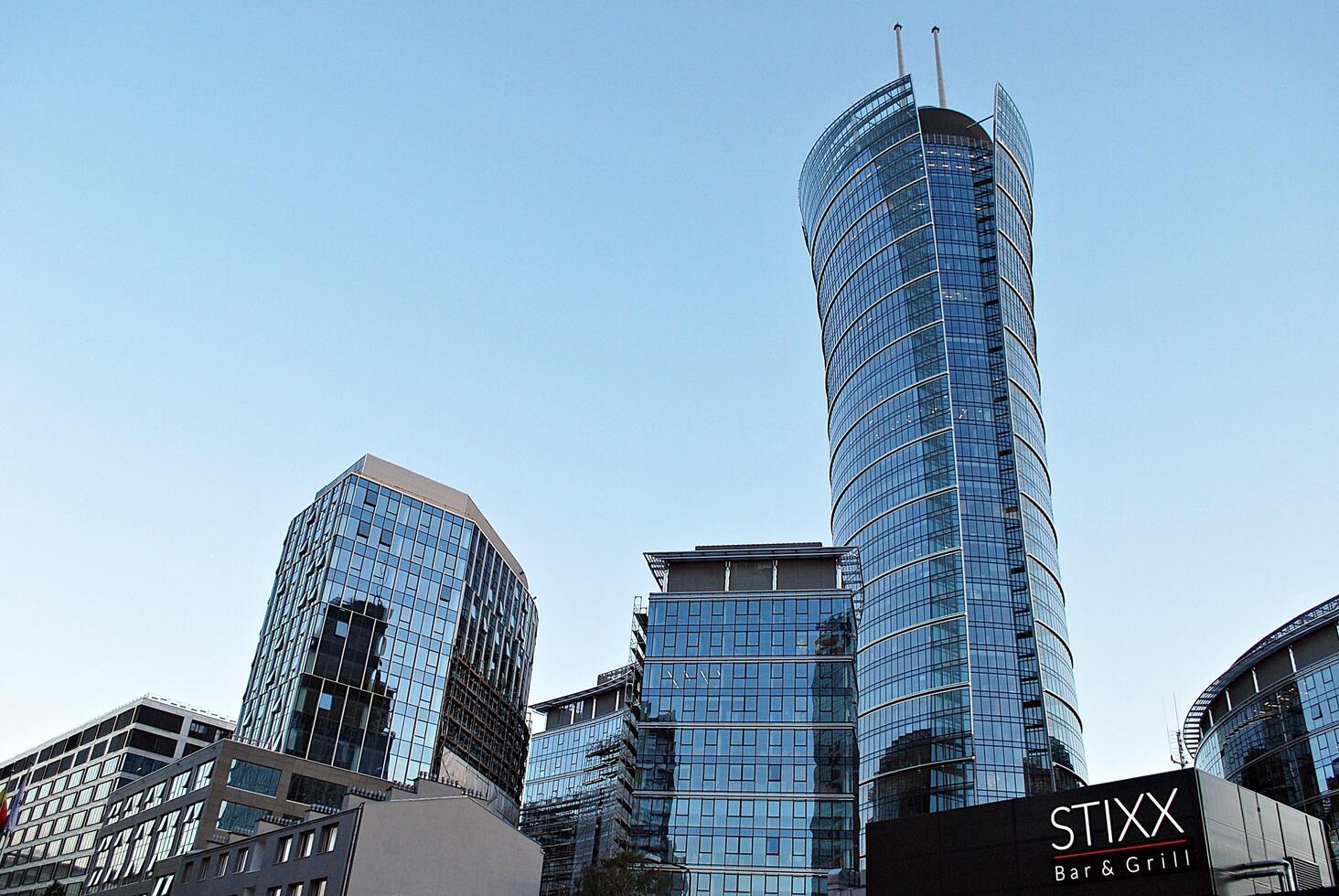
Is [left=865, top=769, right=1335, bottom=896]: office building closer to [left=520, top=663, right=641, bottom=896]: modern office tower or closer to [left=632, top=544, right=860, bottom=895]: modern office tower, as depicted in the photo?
[left=632, top=544, right=860, bottom=895]: modern office tower

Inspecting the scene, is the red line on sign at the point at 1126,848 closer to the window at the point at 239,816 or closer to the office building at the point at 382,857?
the office building at the point at 382,857

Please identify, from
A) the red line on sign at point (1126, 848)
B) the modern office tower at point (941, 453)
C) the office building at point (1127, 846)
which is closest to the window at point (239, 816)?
the modern office tower at point (941, 453)

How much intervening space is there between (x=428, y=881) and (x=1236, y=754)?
121021mm

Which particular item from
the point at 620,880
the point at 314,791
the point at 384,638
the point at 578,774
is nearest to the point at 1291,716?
the point at 578,774

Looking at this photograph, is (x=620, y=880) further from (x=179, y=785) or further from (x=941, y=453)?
(x=941, y=453)

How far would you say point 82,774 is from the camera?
17362 centimetres

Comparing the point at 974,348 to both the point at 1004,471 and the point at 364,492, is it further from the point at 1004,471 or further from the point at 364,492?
the point at 364,492

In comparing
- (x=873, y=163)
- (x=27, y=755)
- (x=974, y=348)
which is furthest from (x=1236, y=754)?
(x=27, y=755)

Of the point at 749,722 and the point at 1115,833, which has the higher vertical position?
the point at 749,722

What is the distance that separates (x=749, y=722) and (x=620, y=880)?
2011 inches

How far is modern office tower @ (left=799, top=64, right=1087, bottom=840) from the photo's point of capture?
13275 centimetres

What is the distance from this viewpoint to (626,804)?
12625 cm

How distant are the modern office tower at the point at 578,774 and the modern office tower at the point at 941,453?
33.5 metres

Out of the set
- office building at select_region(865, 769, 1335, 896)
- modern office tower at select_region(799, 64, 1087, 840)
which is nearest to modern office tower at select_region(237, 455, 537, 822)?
modern office tower at select_region(799, 64, 1087, 840)
